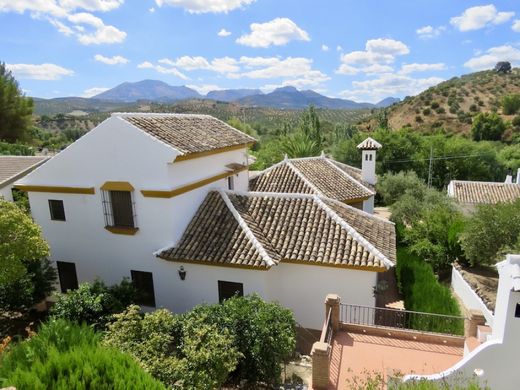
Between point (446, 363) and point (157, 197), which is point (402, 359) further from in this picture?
point (157, 197)

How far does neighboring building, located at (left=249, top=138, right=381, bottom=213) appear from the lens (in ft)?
62.2

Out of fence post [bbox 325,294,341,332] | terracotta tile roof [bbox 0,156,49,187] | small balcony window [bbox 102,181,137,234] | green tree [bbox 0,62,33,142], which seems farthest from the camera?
green tree [bbox 0,62,33,142]

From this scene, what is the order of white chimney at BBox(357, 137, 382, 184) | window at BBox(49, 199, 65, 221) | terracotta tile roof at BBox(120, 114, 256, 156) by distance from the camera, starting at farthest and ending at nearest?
white chimney at BBox(357, 137, 382, 184) < window at BBox(49, 199, 65, 221) < terracotta tile roof at BBox(120, 114, 256, 156)

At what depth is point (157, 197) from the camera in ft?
40.5

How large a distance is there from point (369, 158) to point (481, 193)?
15.2 m

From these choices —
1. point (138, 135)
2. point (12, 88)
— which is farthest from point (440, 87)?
point (138, 135)

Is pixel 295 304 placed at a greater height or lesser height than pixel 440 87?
lesser

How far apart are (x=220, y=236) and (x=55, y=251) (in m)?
7.04

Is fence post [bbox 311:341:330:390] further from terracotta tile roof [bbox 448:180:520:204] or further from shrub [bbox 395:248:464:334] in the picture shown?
terracotta tile roof [bbox 448:180:520:204]

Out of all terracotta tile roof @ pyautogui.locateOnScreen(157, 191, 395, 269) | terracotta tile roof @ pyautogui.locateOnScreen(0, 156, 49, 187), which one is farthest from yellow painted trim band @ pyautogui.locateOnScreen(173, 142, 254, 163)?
terracotta tile roof @ pyautogui.locateOnScreen(0, 156, 49, 187)

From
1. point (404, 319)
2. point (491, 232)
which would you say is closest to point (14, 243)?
point (404, 319)

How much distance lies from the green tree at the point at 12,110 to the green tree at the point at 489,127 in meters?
68.0

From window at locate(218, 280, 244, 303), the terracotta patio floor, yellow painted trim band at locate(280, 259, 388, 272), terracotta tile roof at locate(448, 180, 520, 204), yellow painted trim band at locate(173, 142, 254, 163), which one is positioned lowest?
terracotta tile roof at locate(448, 180, 520, 204)

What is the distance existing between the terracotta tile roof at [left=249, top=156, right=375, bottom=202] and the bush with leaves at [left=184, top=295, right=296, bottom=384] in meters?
9.63
